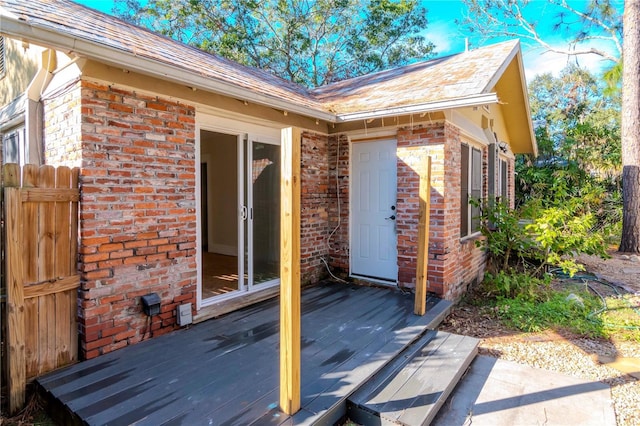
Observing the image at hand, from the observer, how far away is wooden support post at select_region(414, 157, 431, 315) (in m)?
4.16

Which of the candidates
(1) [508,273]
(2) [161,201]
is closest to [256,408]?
(2) [161,201]

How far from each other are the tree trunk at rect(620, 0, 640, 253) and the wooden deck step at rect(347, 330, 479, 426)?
357 inches

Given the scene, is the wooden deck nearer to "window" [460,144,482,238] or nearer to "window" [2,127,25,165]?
"window" [460,144,482,238]

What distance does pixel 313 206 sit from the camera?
5.82 metres

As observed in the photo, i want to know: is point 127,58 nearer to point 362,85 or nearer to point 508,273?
point 362,85

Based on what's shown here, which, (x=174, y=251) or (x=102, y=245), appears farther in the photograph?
(x=174, y=251)

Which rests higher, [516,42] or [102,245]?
[516,42]

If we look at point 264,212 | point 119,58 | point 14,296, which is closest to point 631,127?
point 264,212

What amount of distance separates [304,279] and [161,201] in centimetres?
266

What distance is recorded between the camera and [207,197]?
28.9 feet

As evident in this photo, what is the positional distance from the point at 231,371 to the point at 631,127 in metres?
11.7

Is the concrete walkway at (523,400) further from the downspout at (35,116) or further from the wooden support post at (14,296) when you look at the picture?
the downspout at (35,116)

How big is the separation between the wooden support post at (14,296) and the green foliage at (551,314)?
17.5 ft

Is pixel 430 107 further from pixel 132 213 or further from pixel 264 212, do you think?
pixel 132 213
